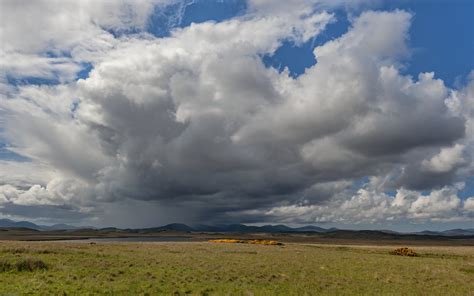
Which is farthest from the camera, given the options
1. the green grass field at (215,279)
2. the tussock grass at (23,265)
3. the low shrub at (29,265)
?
the low shrub at (29,265)

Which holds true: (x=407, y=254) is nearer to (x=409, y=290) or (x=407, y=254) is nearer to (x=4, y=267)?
(x=409, y=290)

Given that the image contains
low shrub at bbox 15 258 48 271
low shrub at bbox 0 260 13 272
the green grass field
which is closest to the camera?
the green grass field

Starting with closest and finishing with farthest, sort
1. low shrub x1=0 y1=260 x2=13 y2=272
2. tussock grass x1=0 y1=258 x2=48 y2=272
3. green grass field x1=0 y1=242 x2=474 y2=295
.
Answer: green grass field x1=0 y1=242 x2=474 y2=295
low shrub x1=0 y1=260 x2=13 y2=272
tussock grass x1=0 y1=258 x2=48 y2=272

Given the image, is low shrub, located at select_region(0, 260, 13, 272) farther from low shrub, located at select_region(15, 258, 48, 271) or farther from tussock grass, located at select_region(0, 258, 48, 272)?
low shrub, located at select_region(15, 258, 48, 271)

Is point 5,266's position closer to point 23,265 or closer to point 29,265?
point 23,265

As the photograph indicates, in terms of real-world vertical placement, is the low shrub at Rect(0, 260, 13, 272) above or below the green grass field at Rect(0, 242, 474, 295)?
above

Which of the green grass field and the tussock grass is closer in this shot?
the green grass field

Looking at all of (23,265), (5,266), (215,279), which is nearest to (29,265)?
(23,265)

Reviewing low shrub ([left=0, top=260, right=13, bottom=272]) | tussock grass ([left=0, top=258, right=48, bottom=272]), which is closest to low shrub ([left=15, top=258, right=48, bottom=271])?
tussock grass ([left=0, top=258, right=48, bottom=272])

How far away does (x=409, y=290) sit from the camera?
29.5 meters

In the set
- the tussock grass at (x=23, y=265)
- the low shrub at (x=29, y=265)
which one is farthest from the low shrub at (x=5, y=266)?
the low shrub at (x=29, y=265)

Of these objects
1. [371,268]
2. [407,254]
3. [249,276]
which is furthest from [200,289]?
[407,254]

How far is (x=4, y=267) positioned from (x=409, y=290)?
31142 mm

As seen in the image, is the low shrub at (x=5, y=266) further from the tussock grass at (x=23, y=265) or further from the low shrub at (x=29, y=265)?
the low shrub at (x=29, y=265)
